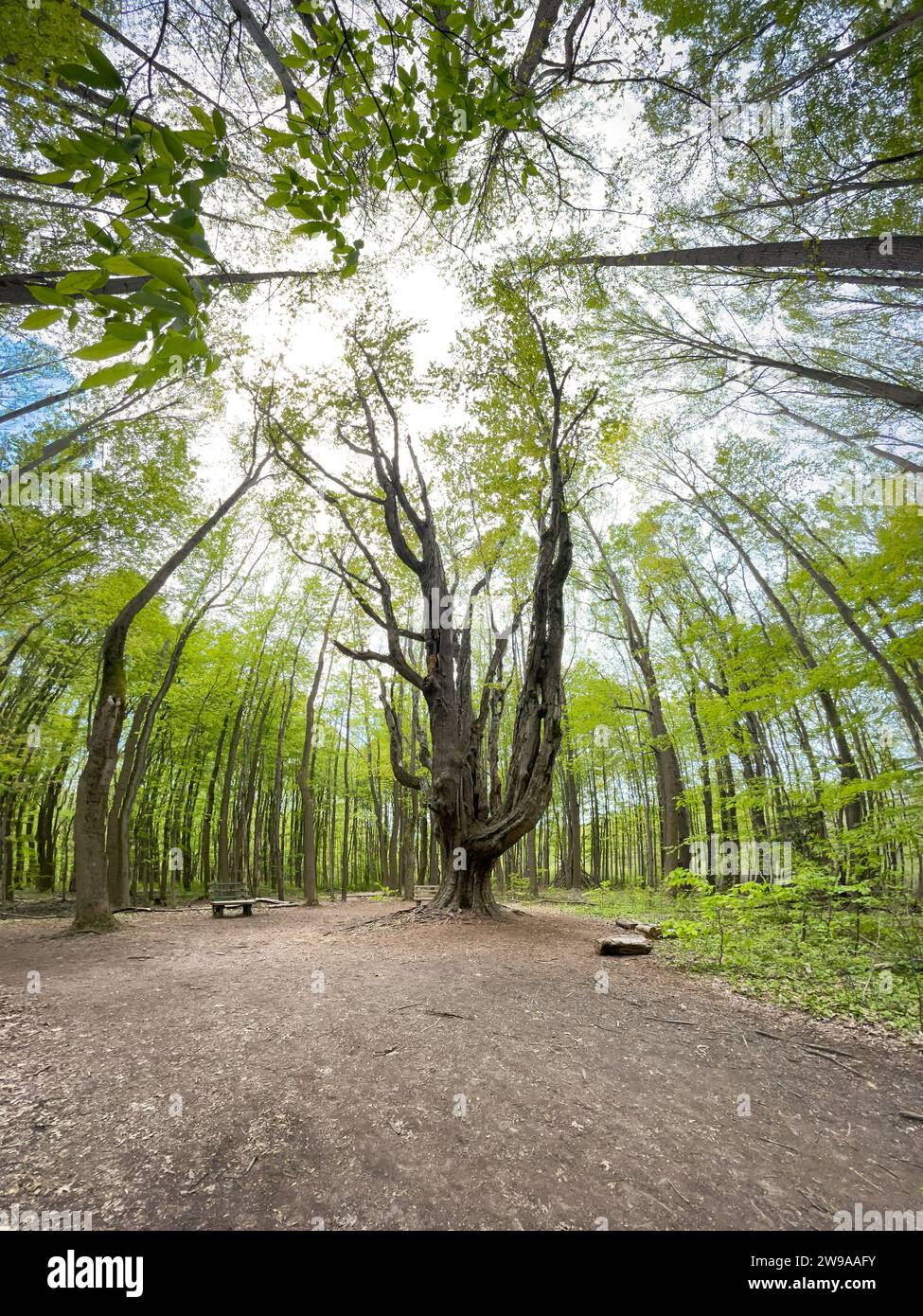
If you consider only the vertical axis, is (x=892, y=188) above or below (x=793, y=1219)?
above

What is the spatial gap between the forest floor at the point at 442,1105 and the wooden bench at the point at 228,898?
21.5ft

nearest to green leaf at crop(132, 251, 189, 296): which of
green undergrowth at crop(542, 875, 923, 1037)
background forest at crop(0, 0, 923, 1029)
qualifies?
background forest at crop(0, 0, 923, 1029)

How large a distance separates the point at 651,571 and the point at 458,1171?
14598 millimetres

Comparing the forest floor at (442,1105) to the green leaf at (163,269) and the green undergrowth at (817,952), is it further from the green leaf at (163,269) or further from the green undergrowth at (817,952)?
the green leaf at (163,269)

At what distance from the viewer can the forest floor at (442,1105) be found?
87.4 inches

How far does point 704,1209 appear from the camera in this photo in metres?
2.25

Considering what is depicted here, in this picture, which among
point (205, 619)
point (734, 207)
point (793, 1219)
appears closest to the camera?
point (793, 1219)

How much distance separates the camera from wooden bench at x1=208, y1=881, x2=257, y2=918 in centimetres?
1155

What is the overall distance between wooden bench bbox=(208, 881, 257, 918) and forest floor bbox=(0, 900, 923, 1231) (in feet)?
21.5

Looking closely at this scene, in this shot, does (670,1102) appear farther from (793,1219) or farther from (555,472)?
(555,472)

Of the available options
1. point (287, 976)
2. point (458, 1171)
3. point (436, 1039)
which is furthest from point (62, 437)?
point (458, 1171)

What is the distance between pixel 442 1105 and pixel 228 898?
11260mm

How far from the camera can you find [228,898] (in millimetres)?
12188
